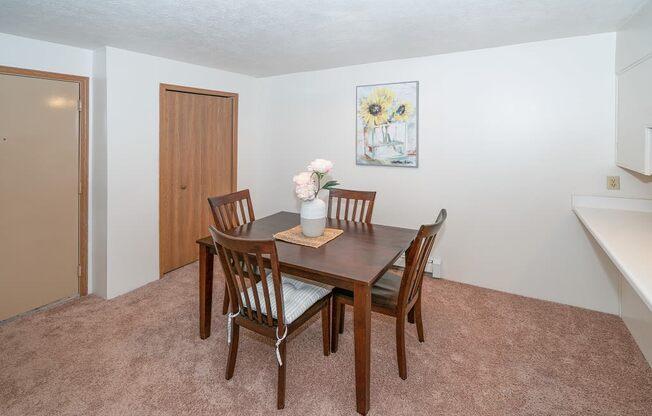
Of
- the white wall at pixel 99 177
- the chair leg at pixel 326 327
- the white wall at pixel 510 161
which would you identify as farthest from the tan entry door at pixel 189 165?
the chair leg at pixel 326 327

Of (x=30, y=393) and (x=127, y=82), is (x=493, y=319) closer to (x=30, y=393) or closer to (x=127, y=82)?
(x=30, y=393)

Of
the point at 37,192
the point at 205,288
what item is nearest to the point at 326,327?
the point at 205,288

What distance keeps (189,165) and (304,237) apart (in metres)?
1.98

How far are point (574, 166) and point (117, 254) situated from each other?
3.86m

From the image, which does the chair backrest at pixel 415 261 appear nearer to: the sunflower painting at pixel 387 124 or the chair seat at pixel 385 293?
the chair seat at pixel 385 293

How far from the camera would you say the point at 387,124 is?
135 inches

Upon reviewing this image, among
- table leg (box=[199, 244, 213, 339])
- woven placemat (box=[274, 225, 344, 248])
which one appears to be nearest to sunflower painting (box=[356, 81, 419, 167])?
woven placemat (box=[274, 225, 344, 248])

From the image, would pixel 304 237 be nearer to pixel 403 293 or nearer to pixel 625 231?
pixel 403 293

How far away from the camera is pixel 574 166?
273 cm

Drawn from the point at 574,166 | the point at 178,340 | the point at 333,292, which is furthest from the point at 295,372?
the point at 574,166

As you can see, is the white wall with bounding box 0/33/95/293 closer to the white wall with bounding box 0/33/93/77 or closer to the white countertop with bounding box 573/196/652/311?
the white wall with bounding box 0/33/93/77

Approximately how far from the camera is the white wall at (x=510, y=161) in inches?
105

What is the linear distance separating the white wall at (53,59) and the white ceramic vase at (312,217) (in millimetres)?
2066

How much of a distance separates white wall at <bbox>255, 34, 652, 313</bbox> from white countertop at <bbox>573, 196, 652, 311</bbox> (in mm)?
88
